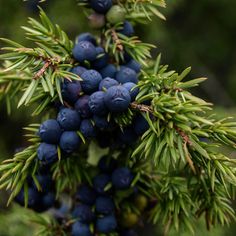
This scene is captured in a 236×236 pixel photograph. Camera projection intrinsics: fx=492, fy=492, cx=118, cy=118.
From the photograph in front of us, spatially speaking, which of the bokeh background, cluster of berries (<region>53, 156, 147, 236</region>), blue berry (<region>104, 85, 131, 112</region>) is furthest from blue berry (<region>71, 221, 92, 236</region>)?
the bokeh background

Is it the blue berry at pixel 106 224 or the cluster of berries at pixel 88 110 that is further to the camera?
the blue berry at pixel 106 224

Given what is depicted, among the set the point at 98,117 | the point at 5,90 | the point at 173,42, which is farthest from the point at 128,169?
the point at 173,42

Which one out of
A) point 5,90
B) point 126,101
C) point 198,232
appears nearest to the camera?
point 126,101

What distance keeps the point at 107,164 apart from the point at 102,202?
129 millimetres

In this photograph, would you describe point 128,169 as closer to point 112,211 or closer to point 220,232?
point 112,211

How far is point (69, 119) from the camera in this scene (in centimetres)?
145

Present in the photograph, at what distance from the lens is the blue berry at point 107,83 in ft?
4.75

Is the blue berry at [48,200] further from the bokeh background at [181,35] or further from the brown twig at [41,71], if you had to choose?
the bokeh background at [181,35]

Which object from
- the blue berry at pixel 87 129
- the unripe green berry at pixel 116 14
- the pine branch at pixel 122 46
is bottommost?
the blue berry at pixel 87 129

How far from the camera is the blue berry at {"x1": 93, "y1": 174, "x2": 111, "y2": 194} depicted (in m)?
1.64

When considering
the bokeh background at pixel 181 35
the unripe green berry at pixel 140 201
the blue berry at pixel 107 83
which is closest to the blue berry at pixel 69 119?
the blue berry at pixel 107 83

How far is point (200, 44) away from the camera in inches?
169

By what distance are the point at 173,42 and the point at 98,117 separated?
2902 mm

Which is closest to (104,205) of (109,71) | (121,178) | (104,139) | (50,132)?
(121,178)
